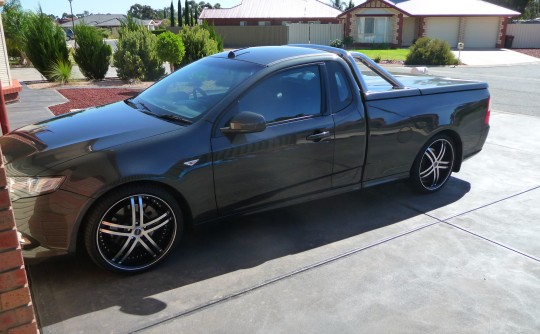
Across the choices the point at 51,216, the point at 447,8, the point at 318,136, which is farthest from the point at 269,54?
the point at 447,8

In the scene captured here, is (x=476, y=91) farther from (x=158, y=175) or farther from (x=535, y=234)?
(x=158, y=175)

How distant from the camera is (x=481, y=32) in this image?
3984 centimetres

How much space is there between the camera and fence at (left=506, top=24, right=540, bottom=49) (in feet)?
132

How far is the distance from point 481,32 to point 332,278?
4171 cm

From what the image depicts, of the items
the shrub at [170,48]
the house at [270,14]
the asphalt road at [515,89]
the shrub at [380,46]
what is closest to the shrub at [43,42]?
the shrub at [170,48]

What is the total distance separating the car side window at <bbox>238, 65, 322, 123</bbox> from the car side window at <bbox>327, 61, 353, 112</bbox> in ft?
0.44

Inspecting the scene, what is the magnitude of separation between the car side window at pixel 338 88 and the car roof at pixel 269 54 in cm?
20

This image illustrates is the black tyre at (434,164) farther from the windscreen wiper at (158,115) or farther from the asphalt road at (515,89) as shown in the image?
the asphalt road at (515,89)

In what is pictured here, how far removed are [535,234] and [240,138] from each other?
118 inches

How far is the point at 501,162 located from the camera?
6832 mm

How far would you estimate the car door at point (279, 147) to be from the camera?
13.0ft

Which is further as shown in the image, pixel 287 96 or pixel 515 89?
pixel 515 89

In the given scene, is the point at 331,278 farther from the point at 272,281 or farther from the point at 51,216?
the point at 51,216

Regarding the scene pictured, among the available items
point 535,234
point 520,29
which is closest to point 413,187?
point 535,234
